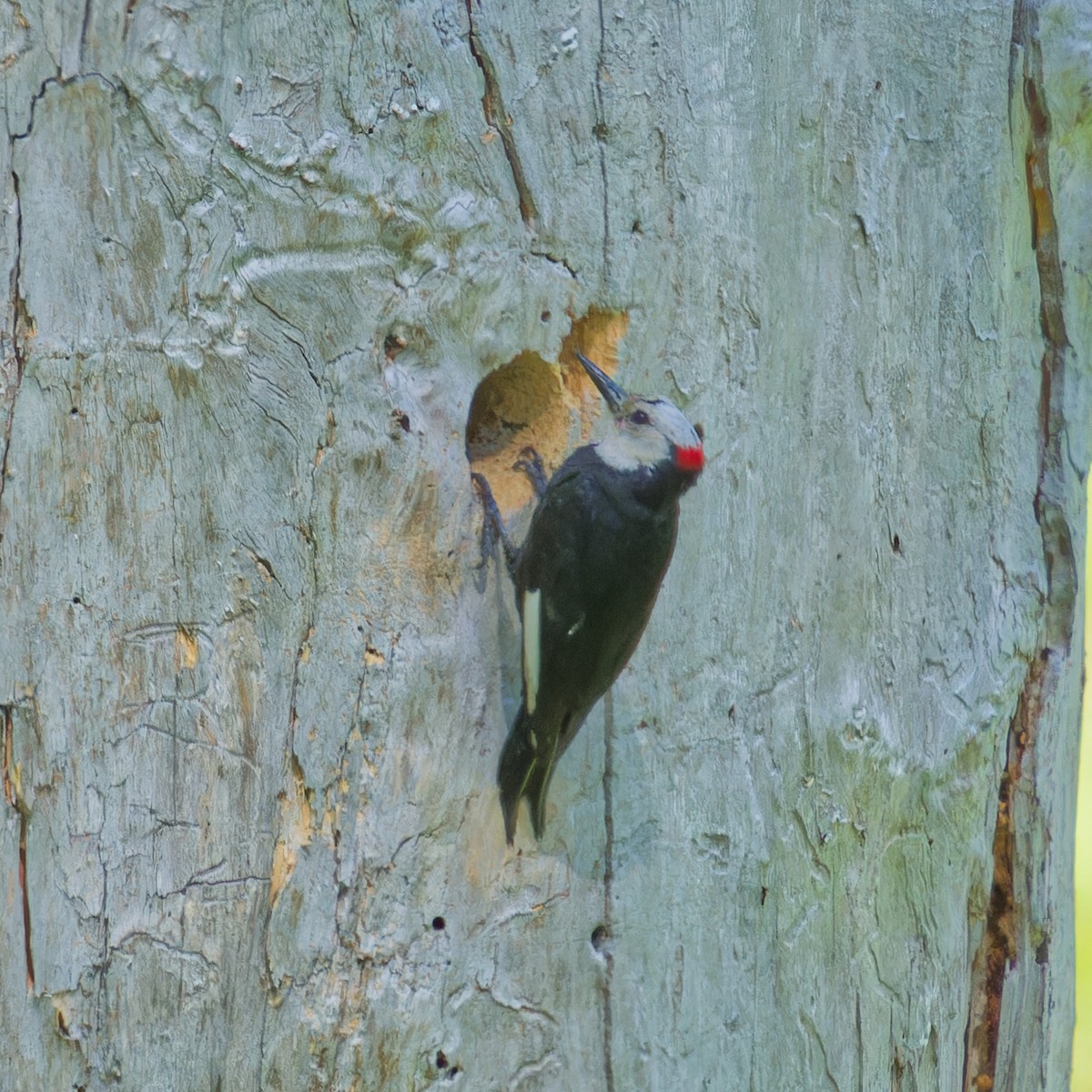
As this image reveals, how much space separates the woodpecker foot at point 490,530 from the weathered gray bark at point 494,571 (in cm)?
5

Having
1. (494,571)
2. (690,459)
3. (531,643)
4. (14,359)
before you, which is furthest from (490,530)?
(14,359)

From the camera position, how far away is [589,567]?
186cm

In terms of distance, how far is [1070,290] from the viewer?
7.39 feet

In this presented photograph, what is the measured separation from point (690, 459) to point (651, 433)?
7 cm

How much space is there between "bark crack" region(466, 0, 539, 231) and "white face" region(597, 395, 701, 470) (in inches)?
11.4

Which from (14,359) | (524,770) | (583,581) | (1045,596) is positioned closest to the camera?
(14,359)

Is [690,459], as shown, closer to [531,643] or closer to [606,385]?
[606,385]

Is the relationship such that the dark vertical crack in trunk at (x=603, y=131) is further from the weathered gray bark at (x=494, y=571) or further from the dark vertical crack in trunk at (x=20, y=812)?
the dark vertical crack in trunk at (x=20, y=812)

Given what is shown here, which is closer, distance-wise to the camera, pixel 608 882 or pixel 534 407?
pixel 608 882

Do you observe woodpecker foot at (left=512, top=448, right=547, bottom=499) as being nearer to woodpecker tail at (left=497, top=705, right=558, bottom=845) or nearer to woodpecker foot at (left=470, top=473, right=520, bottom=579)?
woodpecker foot at (left=470, top=473, right=520, bottom=579)

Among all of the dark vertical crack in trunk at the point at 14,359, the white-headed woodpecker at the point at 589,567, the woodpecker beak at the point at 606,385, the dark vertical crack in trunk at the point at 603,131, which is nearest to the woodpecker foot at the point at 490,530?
the white-headed woodpecker at the point at 589,567

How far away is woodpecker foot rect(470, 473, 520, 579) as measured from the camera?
179 centimetres

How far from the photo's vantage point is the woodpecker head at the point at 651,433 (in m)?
1.78

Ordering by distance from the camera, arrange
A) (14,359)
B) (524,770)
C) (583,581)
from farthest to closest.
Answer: (583,581) < (524,770) < (14,359)
